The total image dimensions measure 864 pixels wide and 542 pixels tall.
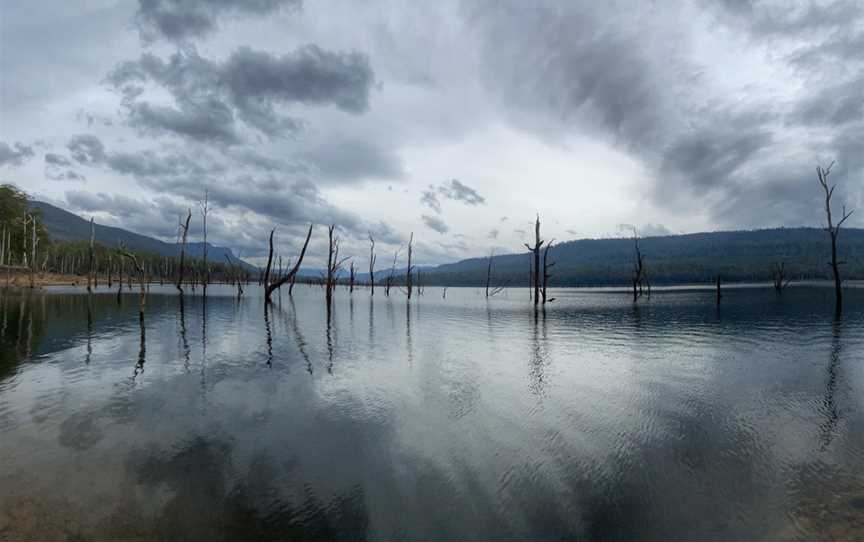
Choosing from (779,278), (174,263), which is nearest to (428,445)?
(779,278)

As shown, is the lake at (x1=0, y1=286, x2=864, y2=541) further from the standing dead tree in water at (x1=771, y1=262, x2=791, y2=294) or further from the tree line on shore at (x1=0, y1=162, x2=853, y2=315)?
the standing dead tree in water at (x1=771, y1=262, x2=791, y2=294)

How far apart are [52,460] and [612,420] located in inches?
450

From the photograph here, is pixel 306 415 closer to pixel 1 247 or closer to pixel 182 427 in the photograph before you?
pixel 182 427

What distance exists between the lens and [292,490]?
6328 mm

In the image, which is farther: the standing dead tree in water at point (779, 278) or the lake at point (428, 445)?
the standing dead tree in water at point (779, 278)

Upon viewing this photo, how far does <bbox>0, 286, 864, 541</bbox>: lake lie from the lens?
5594 millimetres

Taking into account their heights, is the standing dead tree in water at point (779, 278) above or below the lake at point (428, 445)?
above

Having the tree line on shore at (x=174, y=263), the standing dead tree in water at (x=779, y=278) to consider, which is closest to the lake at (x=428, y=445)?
the tree line on shore at (x=174, y=263)

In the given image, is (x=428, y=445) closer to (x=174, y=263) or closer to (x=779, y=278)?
(x=779, y=278)

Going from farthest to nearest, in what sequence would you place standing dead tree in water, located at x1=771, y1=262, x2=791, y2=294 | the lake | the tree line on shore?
1. standing dead tree in water, located at x1=771, y1=262, x2=791, y2=294
2. the tree line on shore
3. the lake

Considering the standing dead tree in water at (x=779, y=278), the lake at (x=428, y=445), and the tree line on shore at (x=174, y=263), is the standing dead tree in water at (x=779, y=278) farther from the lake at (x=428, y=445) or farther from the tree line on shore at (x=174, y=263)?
the lake at (x=428, y=445)

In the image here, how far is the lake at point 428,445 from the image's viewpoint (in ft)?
18.4

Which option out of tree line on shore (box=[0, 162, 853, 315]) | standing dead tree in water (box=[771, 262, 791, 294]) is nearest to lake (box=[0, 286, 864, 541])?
tree line on shore (box=[0, 162, 853, 315])

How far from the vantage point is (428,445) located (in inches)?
325
